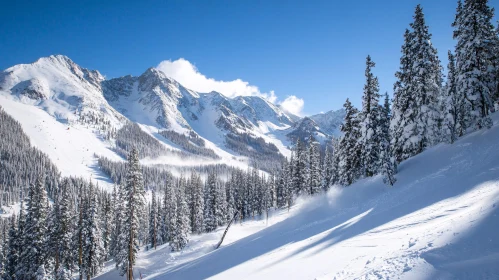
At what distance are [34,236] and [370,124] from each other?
44396 millimetres

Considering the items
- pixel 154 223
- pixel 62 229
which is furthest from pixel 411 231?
pixel 154 223

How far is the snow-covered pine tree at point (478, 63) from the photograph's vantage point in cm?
2406

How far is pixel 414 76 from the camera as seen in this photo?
2809 centimetres

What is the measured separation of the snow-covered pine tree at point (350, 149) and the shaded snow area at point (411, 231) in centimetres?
574

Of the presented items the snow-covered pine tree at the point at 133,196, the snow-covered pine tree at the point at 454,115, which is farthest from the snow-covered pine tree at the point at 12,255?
the snow-covered pine tree at the point at 454,115

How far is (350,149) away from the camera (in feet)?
115

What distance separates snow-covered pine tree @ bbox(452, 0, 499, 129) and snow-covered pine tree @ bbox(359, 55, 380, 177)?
788cm

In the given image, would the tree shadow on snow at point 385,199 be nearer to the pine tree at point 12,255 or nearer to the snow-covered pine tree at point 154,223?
the pine tree at point 12,255

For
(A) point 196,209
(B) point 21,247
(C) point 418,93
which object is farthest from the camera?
(A) point 196,209

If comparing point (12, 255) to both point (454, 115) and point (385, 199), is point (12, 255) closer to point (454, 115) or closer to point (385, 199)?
point (385, 199)

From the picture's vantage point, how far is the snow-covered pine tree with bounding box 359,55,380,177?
30283 mm

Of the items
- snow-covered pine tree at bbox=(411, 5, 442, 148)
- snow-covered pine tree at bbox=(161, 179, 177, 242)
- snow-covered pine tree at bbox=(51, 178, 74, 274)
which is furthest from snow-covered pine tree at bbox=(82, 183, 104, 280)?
snow-covered pine tree at bbox=(411, 5, 442, 148)

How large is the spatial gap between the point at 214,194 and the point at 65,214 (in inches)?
1399

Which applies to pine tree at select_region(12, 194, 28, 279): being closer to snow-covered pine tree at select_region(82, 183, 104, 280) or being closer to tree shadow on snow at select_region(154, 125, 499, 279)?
snow-covered pine tree at select_region(82, 183, 104, 280)
